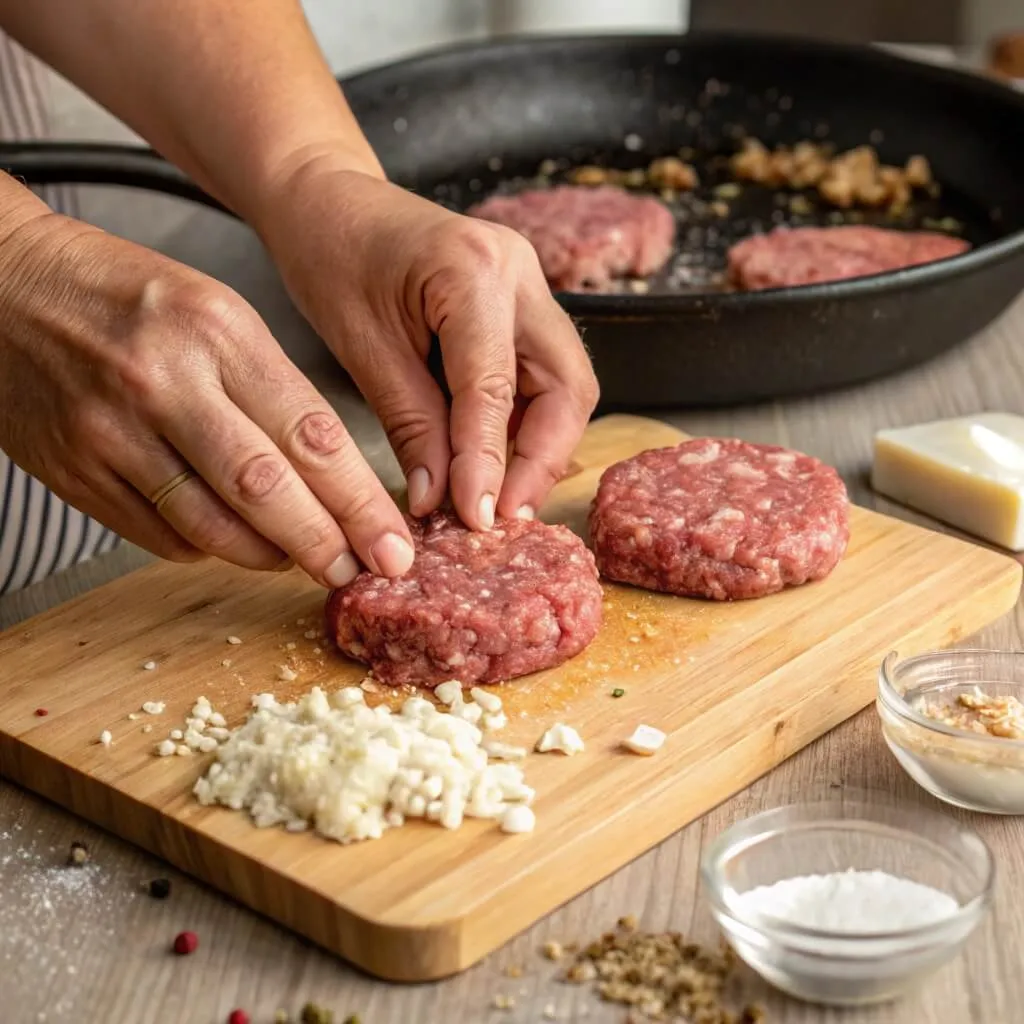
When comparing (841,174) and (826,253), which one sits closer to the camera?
(826,253)

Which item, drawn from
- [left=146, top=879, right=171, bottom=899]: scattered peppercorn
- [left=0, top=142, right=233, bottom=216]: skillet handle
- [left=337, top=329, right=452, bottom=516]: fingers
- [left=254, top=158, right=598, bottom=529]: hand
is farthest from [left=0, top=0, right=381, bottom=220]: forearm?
[left=146, top=879, right=171, bottom=899]: scattered peppercorn

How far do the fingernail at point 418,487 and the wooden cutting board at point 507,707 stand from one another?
0.18 metres

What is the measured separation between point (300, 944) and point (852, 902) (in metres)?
0.53

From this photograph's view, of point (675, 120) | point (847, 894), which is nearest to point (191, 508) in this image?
point (847, 894)

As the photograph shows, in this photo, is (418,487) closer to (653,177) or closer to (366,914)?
(366,914)

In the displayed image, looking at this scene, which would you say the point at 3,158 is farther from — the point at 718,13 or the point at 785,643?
the point at 718,13

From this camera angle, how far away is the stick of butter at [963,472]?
228 cm

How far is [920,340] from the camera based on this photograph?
2.67 meters

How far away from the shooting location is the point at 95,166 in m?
2.79

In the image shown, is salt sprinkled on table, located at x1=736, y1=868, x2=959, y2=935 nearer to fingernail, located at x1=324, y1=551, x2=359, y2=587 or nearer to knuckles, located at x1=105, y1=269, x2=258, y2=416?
fingernail, located at x1=324, y1=551, x2=359, y2=587

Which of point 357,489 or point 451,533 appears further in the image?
point 451,533

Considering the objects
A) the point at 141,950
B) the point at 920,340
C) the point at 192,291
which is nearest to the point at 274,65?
the point at 192,291

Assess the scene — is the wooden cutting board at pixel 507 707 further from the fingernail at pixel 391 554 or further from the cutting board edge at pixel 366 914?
the fingernail at pixel 391 554

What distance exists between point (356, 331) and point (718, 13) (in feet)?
13.2
